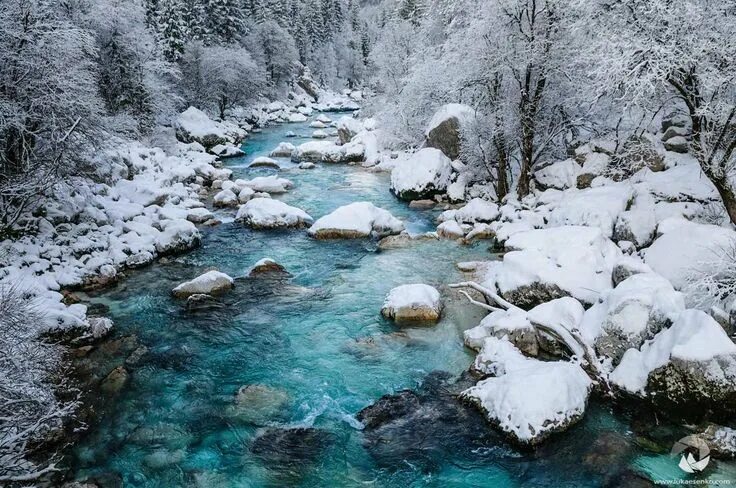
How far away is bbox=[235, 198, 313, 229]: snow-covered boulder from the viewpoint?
15492 millimetres

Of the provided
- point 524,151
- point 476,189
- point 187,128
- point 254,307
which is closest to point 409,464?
point 254,307

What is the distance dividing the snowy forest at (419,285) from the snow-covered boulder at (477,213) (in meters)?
0.08

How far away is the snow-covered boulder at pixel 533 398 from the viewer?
649cm

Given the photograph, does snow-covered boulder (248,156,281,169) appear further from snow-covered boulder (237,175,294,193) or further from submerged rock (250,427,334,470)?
submerged rock (250,427,334,470)

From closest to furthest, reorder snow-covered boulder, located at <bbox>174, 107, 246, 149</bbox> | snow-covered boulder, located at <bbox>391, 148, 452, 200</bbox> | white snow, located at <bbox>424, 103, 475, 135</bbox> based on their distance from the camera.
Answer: snow-covered boulder, located at <bbox>391, 148, 452, 200</bbox>, white snow, located at <bbox>424, 103, 475, 135</bbox>, snow-covered boulder, located at <bbox>174, 107, 246, 149</bbox>

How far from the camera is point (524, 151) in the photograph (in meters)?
14.9

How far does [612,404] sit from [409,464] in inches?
128

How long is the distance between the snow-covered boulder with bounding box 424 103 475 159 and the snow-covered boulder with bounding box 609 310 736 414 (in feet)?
43.8

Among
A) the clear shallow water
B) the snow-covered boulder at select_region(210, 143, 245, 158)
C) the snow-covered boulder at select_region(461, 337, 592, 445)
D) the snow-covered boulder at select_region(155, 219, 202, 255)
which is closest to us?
the clear shallow water

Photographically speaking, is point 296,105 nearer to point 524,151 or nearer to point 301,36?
point 301,36

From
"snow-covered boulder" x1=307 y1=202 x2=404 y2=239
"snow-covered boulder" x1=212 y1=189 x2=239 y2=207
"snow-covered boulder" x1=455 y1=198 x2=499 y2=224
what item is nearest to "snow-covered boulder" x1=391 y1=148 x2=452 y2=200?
"snow-covered boulder" x1=455 y1=198 x2=499 y2=224

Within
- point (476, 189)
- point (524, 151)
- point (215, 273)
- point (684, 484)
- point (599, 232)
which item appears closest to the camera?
point (684, 484)

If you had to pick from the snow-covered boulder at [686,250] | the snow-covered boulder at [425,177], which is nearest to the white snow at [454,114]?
the snow-covered boulder at [425,177]

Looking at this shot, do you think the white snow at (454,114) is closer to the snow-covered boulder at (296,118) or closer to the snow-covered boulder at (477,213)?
the snow-covered boulder at (477,213)
